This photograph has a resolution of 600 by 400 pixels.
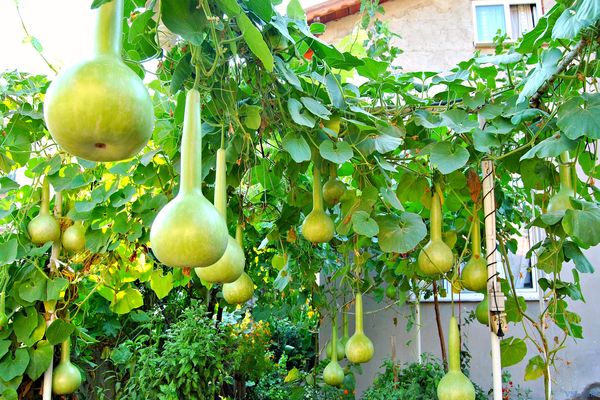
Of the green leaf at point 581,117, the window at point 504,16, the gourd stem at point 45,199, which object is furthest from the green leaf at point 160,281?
the window at point 504,16

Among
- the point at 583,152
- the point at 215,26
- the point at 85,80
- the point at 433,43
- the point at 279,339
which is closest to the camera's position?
the point at 85,80

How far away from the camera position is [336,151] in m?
1.75

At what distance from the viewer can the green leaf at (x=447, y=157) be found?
1.83 m

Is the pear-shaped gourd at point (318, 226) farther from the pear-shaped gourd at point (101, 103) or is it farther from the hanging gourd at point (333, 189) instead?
the pear-shaped gourd at point (101, 103)

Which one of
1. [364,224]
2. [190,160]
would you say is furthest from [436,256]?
[190,160]

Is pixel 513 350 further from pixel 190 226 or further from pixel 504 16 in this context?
pixel 504 16

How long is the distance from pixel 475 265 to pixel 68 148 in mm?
1698

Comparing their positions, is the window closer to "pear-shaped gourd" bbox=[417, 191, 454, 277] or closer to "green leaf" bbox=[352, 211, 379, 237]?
"pear-shaped gourd" bbox=[417, 191, 454, 277]

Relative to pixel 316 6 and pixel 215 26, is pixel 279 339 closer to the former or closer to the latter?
pixel 316 6

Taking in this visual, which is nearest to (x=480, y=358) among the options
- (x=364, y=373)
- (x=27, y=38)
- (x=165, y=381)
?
(x=364, y=373)

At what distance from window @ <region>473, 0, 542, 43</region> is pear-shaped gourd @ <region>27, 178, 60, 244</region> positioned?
6082 mm

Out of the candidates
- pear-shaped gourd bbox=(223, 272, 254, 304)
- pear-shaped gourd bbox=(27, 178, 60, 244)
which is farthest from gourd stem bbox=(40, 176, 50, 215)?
pear-shaped gourd bbox=(223, 272, 254, 304)

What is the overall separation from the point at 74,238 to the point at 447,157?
1.77m

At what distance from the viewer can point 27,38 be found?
2.41 m
